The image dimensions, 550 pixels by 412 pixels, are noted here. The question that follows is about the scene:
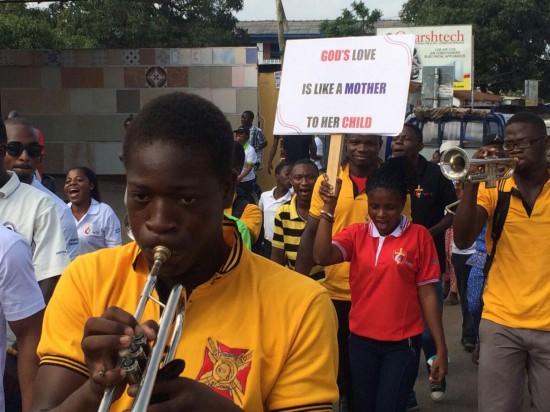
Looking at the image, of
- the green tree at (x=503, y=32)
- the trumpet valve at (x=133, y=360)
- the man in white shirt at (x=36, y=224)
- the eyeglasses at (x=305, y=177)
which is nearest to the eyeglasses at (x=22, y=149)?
the man in white shirt at (x=36, y=224)

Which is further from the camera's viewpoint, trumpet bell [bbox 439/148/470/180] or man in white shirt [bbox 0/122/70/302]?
trumpet bell [bbox 439/148/470/180]

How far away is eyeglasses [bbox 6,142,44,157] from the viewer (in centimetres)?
475

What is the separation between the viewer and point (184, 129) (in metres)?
1.86

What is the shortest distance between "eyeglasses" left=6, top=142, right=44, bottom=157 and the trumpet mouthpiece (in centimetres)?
323

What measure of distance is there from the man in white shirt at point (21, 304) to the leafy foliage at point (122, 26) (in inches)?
1056

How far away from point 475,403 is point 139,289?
4.78m

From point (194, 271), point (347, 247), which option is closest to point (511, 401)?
point (347, 247)

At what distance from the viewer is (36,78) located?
1692cm

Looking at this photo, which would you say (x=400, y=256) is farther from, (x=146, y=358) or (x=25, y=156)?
(x=146, y=358)

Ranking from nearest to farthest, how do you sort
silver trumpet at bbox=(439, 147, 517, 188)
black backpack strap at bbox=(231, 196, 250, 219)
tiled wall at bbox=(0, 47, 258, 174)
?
silver trumpet at bbox=(439, 147, 517, 188) → black backpack strap at bbox=(231, 196, 250, 219) → tiled wall at bbox=(0, 47, 258, 174)

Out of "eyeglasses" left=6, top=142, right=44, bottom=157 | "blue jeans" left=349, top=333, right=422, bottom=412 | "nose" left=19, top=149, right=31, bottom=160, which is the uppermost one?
"eyeglasses" left=6, top=142, right=44, bottom=157

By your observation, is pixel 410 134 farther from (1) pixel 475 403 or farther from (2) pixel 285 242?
(1) pixel 475 403

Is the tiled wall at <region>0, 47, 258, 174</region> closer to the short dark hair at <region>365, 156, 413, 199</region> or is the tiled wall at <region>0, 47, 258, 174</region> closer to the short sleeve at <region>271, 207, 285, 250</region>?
the short sleeve at <region>271, 207, 285, 250</region>

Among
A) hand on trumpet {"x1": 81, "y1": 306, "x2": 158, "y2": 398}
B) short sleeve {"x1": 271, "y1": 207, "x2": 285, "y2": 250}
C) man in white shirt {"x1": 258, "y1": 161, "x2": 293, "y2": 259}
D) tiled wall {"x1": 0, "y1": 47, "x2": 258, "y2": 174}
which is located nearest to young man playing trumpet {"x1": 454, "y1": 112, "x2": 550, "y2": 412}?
short sleeve {"x1": 271, "y1": 207, "x2": 285, "y2": 250}
